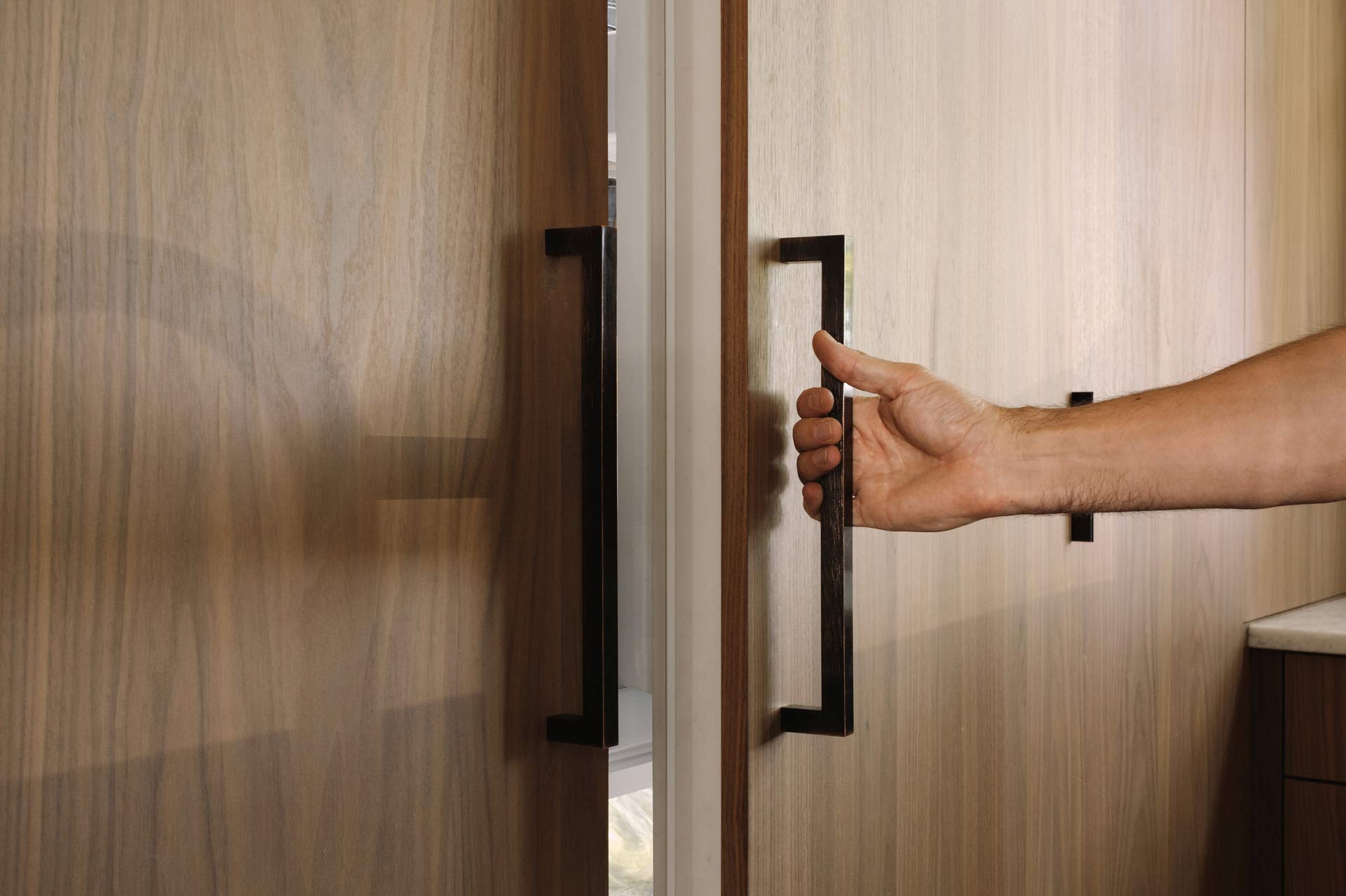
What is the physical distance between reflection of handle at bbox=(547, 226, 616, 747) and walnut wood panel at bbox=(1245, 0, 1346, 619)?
4.39 feet

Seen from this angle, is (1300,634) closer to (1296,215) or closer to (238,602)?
(1296,215)

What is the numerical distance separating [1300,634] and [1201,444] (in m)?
0.99

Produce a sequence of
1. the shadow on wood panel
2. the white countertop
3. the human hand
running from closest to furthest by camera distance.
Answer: the shadow on wood panel
the human hand
the white countertop

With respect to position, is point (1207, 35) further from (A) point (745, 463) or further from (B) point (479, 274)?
(B) point (479, 274)

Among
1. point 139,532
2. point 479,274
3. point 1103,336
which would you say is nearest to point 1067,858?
point 1103,336

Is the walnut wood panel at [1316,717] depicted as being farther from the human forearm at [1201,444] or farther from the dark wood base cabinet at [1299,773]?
the human forearm at [1201,444]

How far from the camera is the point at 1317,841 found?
1629 mm

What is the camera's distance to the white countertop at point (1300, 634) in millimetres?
1612

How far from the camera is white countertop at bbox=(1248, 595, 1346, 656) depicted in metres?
1.61

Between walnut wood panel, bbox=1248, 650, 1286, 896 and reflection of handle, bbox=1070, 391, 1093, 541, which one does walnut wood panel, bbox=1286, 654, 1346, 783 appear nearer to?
walnut wood panel, bbox=1248, 650, 1286, 896

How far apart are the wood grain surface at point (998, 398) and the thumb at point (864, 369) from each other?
33mm

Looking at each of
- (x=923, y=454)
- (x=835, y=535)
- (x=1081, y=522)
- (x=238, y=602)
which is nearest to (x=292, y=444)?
(x=238, y=602)

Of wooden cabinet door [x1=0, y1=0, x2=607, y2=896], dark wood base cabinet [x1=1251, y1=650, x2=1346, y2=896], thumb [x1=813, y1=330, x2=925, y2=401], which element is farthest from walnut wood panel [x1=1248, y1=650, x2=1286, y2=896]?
wooden cabinet door [x1=0, y1=0, x2=607, y2=896]

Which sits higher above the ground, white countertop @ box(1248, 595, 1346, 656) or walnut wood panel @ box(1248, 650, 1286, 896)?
white countertop @ box(1248, 595, 1346, 656)
